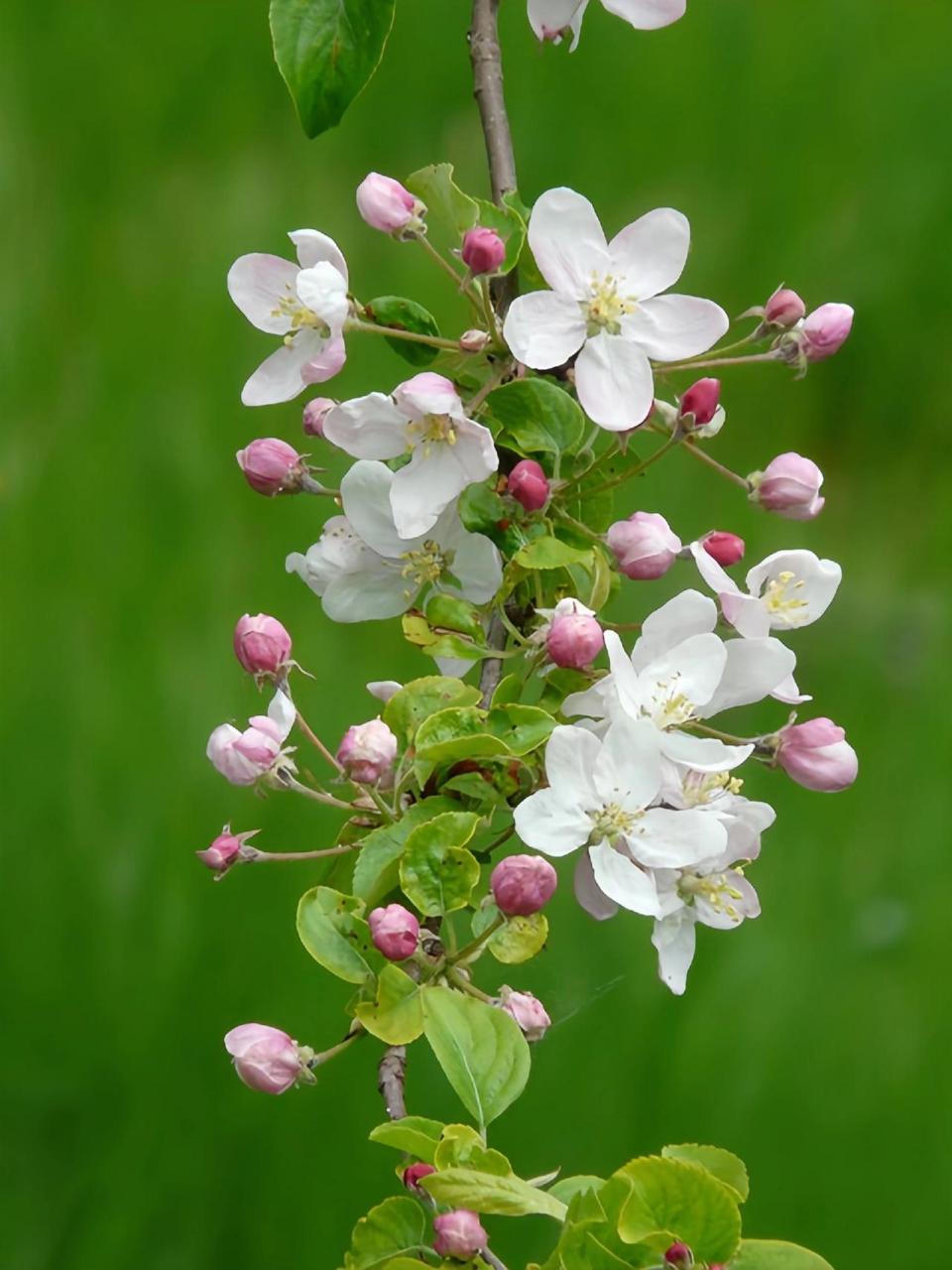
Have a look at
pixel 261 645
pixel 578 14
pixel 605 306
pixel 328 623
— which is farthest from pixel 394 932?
pixel 328 623

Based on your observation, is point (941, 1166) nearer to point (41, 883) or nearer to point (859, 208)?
point (41, 883)

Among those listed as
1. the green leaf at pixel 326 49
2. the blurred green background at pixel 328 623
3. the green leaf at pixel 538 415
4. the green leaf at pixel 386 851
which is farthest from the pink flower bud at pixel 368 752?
the blurred green background at pixel 328 623

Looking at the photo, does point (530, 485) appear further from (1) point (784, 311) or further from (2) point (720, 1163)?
(2) point (720, 1163)

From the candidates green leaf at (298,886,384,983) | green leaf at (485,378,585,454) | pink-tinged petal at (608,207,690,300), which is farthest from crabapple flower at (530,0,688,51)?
green leaf at (298,886,384,983)

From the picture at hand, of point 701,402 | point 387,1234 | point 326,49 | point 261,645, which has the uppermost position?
point 326,49

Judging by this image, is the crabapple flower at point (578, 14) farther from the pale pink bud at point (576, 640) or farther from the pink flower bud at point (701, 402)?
the pale pink bud at point (576, 640)

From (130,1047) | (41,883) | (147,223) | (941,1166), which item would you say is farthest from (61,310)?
(941,1166)
